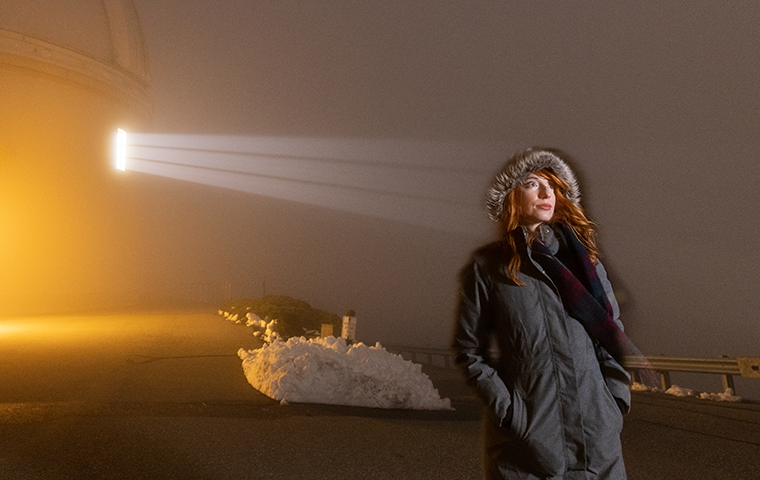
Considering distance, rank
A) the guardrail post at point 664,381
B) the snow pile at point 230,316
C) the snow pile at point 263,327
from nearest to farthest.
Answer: the guardrail post at point 664,381 < the snow pile at point 263,327 < the snow pile at point 230,316

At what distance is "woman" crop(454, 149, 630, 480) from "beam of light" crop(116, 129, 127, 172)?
2349 centimetres

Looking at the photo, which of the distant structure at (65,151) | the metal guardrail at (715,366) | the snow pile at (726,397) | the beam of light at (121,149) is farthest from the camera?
the beam of light at (121,149)

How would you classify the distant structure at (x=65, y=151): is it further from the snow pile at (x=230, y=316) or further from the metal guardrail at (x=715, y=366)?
the metal guardrail at (x=715, y=366)

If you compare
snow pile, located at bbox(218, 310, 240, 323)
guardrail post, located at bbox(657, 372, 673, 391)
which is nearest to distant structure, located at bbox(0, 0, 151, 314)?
snow pile, located at bbox(218, 310, 240, 323)

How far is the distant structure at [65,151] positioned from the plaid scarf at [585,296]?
20693mm

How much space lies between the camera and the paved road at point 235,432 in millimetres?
3971

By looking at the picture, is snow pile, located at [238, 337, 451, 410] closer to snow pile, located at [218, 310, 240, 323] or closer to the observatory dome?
snow pile, located at [218, 310, 240, 323]

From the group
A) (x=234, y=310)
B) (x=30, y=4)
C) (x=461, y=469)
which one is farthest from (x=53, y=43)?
(x=461, y=469)

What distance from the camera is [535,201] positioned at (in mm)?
2127

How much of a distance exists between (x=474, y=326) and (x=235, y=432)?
376 centimetres

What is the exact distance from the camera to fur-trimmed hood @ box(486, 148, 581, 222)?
2.17 m

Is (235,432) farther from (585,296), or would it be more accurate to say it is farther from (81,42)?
(81,42)

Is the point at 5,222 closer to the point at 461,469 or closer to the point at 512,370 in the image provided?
the point at 461,469

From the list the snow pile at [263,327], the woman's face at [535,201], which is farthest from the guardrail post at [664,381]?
the woman's face at [535,201]
